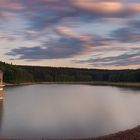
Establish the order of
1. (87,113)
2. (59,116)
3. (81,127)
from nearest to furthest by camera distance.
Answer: (81,127) → (59,116) → (87,113)

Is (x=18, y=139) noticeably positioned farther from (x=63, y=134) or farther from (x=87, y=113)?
(x=87, y=113)

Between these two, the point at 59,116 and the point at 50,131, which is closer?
the point at 50,131

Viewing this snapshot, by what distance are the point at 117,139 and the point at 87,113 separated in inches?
1153

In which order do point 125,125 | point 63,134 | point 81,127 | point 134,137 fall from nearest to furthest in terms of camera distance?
point 134,137, point 63,134, point 81,127, point 125,125

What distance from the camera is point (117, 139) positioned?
110 ft

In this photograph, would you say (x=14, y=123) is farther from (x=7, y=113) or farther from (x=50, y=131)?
(x=7, y=113)

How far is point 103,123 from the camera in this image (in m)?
51.6

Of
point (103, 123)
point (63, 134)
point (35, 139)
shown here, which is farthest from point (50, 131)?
point (103, 123)

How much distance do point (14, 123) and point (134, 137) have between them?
20.3 meters

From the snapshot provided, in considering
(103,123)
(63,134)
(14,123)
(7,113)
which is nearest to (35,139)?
(63,134)

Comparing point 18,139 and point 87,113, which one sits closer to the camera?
point 18,139

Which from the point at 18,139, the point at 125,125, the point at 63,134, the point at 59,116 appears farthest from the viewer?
the point at 59,116

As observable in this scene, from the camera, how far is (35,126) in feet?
155

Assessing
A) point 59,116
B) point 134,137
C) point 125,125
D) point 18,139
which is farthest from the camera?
point 59,116
